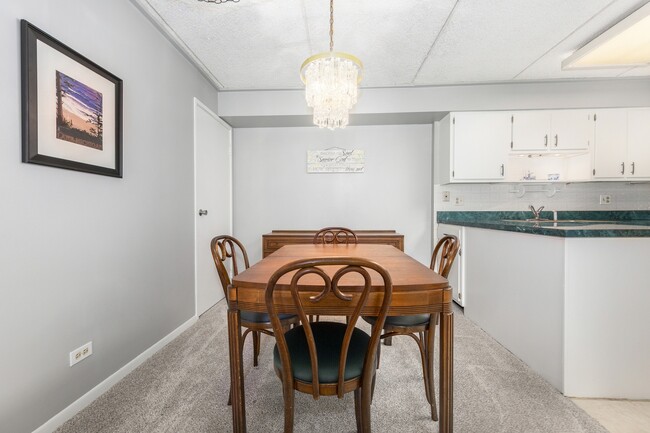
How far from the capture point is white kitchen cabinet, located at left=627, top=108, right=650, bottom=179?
3.00 metres

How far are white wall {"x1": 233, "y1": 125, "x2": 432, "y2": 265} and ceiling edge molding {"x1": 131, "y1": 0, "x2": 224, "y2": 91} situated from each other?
0.90 m

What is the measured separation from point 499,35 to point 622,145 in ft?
6.83

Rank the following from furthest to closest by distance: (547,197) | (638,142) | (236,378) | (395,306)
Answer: (547,197) < (638,142) < (236,378) < (395,306)

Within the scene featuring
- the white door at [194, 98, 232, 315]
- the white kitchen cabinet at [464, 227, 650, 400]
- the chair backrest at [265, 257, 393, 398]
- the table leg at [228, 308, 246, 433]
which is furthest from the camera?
the white door at [194, 98, 232, 315]

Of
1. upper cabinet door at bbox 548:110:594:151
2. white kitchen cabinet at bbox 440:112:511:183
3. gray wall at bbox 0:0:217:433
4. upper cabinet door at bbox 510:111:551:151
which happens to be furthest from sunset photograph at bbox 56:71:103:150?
upper cabinet door at bbox 548:110:594:151

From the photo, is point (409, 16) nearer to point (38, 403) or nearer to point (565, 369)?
point (565, 369)

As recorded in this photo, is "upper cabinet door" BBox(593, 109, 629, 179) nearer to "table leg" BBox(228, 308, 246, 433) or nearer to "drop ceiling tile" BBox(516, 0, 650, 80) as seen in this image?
"drop ceiling tile" BBox(516, 0, 650, 80)

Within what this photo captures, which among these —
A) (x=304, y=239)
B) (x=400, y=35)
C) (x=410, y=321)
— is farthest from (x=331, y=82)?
(x=304, y=239)

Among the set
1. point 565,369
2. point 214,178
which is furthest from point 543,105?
point 214,178

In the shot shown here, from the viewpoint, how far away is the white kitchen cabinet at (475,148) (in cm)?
314

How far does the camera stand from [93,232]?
1.58 meters

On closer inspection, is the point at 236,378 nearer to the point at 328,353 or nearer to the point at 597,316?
the point at 328,353

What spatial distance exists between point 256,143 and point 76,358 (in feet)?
9.22

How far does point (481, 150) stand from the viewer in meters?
3.16
